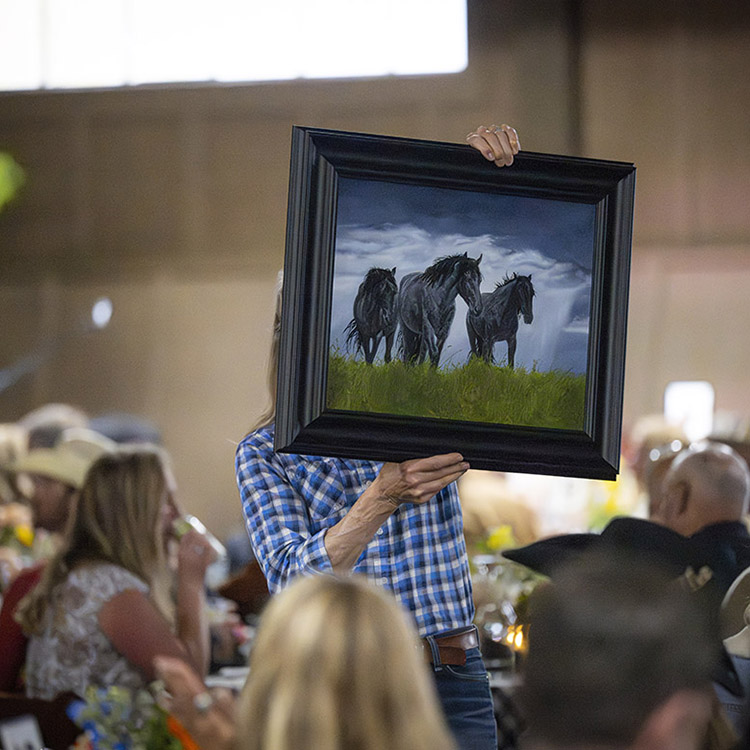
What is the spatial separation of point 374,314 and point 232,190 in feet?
25.7

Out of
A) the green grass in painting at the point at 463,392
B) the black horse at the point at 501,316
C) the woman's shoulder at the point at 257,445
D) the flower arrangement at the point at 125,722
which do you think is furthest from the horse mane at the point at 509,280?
the flower arrangement at the point at 125,722

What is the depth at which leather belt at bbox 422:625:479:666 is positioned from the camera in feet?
6.05

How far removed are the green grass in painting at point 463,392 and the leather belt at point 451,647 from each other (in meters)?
0.37

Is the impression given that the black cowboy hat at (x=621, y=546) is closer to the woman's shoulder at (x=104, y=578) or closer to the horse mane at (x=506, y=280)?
the horse mane at (x=506, y=280)

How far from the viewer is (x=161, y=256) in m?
9.34

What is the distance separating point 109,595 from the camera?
3.31m

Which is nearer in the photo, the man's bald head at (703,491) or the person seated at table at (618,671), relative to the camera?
the person seated at table at (618,671)

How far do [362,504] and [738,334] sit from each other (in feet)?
24.8

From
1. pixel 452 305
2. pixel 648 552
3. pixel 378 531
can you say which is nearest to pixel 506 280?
pixel 452 305

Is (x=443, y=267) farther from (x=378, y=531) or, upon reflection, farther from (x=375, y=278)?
(x=378, y=531)

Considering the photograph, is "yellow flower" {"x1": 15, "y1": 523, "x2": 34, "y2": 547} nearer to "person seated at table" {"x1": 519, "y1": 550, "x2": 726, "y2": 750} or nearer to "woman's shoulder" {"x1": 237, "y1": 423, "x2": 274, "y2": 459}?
"woman's shoulder" {"x1": 237, "y1": 423, "x2": 274, "y2": 459}

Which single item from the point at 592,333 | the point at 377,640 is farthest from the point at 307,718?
the point at 592,333

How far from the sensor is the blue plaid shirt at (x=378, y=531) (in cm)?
186

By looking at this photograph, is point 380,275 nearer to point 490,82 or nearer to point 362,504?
point 362,504
